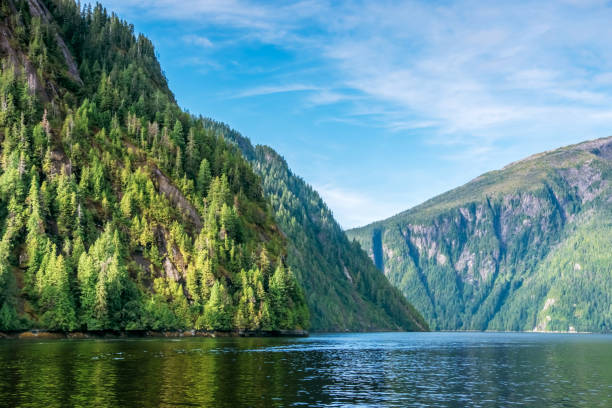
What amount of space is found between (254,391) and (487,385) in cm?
3169

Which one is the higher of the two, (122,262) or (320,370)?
(122,262)

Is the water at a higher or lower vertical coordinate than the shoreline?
lower

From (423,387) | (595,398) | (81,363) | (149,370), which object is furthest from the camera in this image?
(81,363)

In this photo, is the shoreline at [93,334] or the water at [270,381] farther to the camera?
the shoreline at [93,334]

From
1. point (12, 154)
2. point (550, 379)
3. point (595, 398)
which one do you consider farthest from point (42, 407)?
point (12, 154)

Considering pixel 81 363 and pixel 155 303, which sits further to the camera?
pixel 155 303

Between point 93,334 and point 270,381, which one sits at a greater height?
point 93,334

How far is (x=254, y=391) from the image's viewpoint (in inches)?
2798

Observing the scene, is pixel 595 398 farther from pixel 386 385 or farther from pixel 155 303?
pixel 155 303

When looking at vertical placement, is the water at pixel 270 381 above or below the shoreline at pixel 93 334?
below

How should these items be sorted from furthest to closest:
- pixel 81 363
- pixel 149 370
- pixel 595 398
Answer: pixel 81 363 < pixel 149 370 < pixel 595 398

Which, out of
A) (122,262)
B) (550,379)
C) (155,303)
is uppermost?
(122,262)

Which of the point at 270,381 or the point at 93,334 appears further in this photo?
the point at 93,334

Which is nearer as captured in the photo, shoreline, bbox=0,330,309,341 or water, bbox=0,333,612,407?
water, bbox=0,333,612,407
